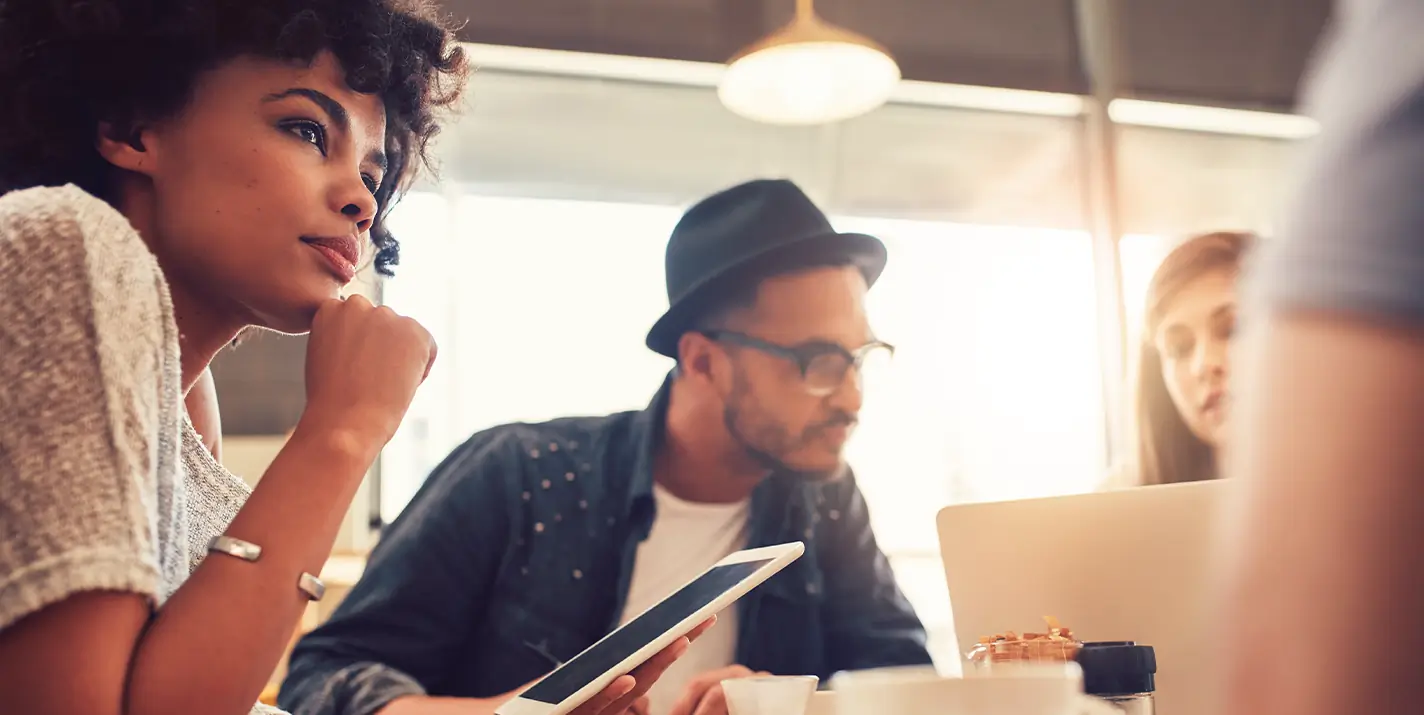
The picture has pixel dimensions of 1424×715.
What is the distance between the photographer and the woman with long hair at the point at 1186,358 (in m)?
2.16

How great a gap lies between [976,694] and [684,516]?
1.52 m

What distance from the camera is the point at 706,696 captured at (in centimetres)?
113

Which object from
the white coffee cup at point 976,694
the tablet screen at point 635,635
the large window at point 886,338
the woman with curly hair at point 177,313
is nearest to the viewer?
the white coffee cup at point 976,694

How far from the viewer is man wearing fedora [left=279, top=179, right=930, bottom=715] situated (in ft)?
5.81

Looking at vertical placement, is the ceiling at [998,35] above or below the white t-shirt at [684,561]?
above

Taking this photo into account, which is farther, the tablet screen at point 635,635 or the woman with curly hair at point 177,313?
the tablet screen at point 635,635

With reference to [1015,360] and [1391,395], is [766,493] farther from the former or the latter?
[1015,360]

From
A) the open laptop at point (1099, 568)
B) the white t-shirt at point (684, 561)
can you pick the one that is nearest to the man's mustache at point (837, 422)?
the white t-shirt at point (684, 561)

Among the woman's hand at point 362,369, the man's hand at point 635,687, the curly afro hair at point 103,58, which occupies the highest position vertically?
the curly afro hair at point 103,58

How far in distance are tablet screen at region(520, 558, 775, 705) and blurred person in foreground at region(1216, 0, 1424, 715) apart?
58 cm

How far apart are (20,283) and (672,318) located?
1717mm

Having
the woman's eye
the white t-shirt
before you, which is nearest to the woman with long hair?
the white t-shirt

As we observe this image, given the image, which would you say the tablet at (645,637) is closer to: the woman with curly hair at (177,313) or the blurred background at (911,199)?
the woman with curly hair at (177,313)

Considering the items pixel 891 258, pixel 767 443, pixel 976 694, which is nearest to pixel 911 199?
pixel 891 258
